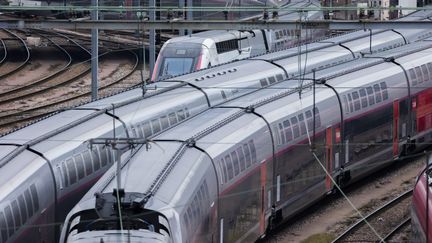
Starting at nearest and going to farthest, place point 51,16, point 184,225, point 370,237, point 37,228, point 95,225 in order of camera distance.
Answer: point 95,225 < point 184,225 < point 37,228 < point 370,237 < point 51,16

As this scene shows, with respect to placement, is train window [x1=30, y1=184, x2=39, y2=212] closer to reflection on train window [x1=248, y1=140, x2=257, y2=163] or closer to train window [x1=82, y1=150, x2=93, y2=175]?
train window [x1=82, y1=150, x2=93, y2=175]

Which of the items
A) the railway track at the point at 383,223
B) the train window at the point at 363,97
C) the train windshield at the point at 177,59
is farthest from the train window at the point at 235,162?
the train windshield at the point at 177,59

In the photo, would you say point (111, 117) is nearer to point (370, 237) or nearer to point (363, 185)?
point (370, 237)

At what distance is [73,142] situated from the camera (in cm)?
1859

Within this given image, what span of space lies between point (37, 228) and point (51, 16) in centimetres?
4272

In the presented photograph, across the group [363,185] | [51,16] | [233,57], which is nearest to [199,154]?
[363,185]

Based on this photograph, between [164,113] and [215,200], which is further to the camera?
[164,113]

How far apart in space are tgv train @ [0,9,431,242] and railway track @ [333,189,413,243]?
14.1 feet

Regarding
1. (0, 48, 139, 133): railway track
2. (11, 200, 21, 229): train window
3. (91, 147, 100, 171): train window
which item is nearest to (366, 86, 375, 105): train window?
(91, 147, 100, 171): train window

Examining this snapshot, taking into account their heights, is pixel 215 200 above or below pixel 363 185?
above

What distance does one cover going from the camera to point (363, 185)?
2680cm

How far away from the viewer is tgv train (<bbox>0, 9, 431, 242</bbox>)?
1652cm

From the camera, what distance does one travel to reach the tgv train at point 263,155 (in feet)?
46.9

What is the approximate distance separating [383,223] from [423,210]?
7.68 metres
